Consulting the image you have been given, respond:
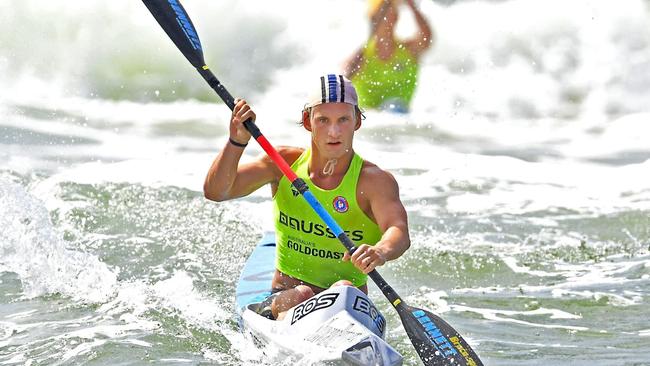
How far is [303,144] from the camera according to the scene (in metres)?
13.5

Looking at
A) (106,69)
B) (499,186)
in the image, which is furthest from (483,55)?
(106,69)

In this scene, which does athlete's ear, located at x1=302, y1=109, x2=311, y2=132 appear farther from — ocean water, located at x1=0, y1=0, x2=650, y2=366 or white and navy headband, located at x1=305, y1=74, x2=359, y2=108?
ocean water, located at x1=0, y1=0, x2=650, y2=366

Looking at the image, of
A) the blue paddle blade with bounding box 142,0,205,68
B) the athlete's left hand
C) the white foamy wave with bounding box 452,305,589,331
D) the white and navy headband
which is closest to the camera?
the athlete's left hand

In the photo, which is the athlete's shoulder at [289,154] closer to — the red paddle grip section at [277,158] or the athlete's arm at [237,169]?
the athlete's arm at [237,169]

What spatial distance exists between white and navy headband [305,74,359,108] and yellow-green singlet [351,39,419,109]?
→ 33.0ft

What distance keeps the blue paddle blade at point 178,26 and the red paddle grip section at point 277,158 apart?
803mm

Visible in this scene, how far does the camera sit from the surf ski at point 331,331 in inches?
177

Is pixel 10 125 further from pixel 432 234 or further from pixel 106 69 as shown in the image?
pixel 432 234

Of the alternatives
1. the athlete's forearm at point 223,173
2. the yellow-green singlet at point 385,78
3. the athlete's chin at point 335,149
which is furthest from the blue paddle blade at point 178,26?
the yellow-green singlet at point 385,78

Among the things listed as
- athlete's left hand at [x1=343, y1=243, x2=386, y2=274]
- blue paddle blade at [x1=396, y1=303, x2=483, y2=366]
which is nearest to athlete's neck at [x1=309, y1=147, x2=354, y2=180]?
athlete's left hand at [x1=343, y1=243, x2=386, y2=274]

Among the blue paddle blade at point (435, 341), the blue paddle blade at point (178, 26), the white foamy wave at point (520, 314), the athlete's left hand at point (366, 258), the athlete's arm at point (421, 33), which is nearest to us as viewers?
the athlete's left hand at point (366, 258)

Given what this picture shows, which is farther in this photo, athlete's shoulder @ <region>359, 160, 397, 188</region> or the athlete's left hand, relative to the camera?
athlete's shoulder @ <region>359, 160, 397, 188</region>

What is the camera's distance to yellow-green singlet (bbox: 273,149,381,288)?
522 centimetres

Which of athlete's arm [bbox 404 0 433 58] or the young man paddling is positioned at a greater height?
athlete's arm [bbox 404 0 433 58]
